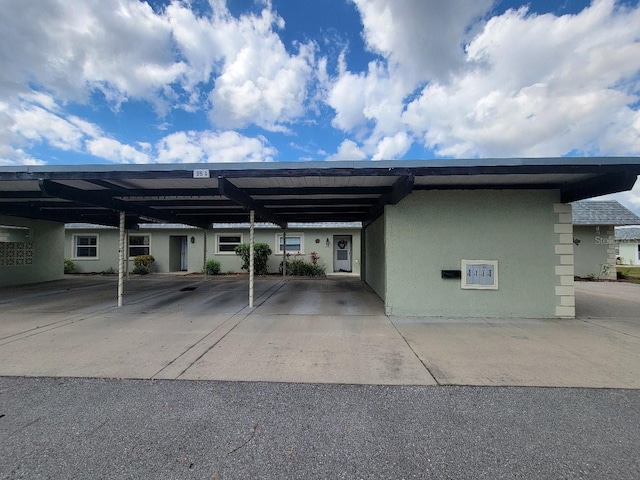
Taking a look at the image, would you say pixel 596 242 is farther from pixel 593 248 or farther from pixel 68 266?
pixel 68 266

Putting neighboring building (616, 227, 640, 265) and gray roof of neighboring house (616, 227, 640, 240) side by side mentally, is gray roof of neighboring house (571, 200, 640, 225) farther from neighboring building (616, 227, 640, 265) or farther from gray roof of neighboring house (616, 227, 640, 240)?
neighboring building (616, 227, 640, 265)

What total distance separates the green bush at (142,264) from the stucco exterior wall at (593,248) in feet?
67.1

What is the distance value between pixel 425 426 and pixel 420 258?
419 cm

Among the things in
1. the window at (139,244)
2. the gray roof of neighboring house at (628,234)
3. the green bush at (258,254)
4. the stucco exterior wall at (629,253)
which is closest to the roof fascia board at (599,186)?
the green bush at (258,254)

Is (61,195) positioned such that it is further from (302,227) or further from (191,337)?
(302,227)

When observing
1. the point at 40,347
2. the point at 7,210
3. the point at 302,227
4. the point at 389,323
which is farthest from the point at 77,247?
the point at 389,323

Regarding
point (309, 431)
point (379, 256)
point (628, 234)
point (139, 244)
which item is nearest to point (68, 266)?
point (139, 244)

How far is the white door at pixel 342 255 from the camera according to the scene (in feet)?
53.5

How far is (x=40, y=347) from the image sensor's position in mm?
4324

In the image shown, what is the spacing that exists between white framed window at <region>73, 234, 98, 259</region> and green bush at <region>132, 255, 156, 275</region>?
277 centimetres

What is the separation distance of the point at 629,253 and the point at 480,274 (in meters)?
28.9

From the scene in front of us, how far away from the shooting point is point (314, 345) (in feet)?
14.6

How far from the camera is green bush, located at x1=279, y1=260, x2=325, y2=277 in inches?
583

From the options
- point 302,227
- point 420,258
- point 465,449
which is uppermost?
point 302,227
